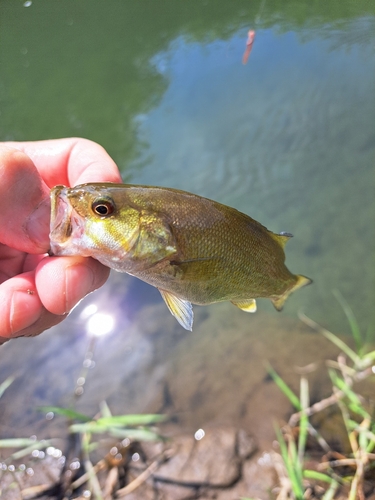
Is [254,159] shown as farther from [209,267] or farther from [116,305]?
[209,267]

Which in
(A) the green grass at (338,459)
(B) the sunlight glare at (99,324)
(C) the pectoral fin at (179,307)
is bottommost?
(B) the sunlight glare at (99,324)

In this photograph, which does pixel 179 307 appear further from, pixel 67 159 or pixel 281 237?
pixel 67 159

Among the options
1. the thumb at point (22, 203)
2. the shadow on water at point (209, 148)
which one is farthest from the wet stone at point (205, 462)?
the thumb at point (22, 203)

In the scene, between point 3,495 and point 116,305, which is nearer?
point 3,495

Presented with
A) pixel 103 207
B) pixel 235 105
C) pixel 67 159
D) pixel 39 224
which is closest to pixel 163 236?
pixel 103 207

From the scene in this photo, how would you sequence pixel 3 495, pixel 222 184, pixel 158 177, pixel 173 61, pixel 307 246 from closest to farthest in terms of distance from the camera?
pixel 3 495, pixel 307 246, pixel 222 184, pixel 158 177, pixel 173 61

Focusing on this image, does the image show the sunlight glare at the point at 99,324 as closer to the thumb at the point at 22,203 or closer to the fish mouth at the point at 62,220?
the thumb at the point at 22,203

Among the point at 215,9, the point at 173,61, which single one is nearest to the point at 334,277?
the point at 173,61
